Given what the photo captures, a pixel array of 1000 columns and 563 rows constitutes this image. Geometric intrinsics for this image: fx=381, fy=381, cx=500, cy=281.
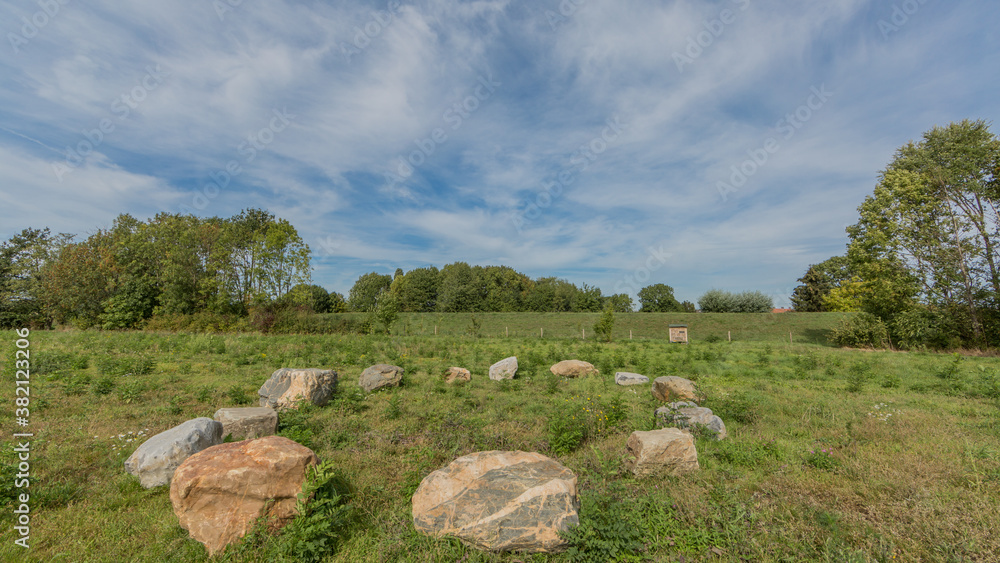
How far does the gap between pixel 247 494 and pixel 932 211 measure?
3943cm

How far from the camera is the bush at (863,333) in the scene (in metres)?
26.7

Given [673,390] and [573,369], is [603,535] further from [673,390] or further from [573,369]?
[573,369]

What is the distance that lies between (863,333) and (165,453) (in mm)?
38469

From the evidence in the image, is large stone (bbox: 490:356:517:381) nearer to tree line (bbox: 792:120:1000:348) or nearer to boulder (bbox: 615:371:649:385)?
boulder (bbox: 615:371:649:385)

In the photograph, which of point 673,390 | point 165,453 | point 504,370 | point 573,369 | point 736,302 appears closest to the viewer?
point 165,453

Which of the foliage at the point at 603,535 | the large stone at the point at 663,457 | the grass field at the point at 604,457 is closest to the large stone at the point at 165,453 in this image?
the grass field at the point at 604,457

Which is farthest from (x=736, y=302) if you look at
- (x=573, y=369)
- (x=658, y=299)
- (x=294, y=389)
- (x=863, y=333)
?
(x=294, y=389)

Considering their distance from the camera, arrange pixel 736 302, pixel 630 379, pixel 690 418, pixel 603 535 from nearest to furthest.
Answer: pixel 603 535
pixel 690 418
pixel 630 379
pixel 736 302

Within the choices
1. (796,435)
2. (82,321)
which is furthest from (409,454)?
(82,321)

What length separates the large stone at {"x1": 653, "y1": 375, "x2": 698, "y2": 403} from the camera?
9.93m

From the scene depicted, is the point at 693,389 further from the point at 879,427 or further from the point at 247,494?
the point at 247,494

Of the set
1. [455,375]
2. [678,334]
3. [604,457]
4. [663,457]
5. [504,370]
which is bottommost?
[604,457]

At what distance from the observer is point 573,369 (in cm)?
1434

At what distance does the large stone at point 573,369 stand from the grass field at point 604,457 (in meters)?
0.75
